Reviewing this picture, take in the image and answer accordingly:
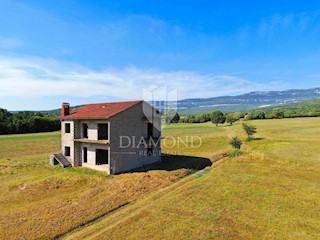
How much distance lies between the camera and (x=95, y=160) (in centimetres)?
2317

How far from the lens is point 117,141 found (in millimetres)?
22188

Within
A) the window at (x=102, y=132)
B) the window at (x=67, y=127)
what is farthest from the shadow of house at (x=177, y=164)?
the window at (x=67, y=127)

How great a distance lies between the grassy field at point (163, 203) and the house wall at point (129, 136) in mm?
1459

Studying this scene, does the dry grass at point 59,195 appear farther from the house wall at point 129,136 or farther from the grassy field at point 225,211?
the house wall at point 129,136

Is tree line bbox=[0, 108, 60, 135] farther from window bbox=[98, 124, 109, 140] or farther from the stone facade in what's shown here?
window bbox=[98, 124, 109, 140]

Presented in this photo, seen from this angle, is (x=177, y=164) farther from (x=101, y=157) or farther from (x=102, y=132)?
(x=102, y=132)

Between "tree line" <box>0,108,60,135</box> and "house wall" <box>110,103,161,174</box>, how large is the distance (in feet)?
220

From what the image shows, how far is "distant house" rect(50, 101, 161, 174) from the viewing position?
22.0m

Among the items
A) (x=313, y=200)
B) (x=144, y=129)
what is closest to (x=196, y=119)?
(x=144, y=129)

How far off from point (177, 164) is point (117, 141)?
305 inches

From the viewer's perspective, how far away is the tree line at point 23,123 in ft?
243

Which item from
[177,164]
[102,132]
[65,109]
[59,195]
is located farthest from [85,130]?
[177,164]

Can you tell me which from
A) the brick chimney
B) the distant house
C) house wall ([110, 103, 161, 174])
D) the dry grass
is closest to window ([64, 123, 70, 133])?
the distant house

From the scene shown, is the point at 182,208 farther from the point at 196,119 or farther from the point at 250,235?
the point at 196,119
